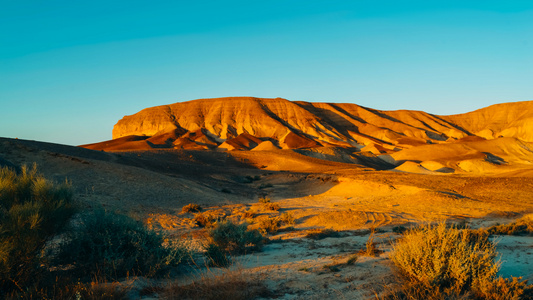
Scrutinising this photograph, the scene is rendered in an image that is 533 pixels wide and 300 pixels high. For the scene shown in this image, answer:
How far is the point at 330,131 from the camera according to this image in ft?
361

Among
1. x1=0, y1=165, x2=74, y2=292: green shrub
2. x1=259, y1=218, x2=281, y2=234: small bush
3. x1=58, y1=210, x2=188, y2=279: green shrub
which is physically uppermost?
x1=0, y1=165, x2=74, y2=292: green shrub

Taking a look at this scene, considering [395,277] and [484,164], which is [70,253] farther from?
[484,164]

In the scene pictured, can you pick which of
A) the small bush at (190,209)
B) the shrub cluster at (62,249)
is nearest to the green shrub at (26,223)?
the shrub cluster at (62,249)

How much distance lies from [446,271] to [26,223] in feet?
22.1

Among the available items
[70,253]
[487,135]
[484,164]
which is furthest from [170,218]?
[487,135]

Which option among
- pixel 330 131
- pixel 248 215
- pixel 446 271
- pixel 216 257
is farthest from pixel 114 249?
pixel 330 131

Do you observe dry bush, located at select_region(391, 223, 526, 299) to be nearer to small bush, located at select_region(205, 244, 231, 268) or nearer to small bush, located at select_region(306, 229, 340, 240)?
small bush, located at select_region(205, 244, 231, 268)

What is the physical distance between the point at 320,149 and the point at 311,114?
54491mm

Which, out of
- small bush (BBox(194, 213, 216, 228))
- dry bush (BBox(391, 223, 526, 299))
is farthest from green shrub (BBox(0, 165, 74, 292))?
small bush (BBox(194, 213, 216, 228))

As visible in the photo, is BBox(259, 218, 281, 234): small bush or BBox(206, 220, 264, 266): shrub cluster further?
BBox(259, 218, 281, 234): small bush

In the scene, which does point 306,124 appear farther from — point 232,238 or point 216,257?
point 216,257

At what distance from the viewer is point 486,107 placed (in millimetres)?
152250

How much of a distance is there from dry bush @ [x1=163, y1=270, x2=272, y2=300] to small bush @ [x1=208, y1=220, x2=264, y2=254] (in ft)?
9.67

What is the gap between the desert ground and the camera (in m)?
6.53
